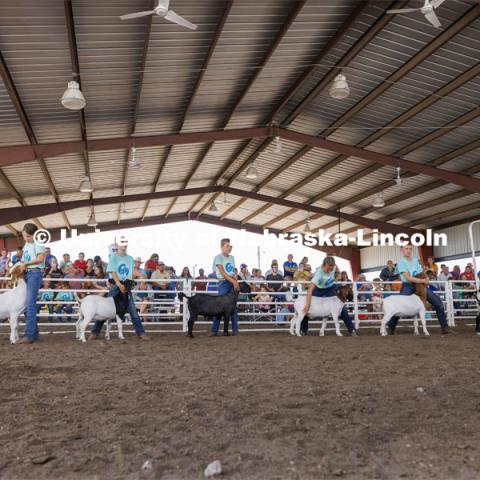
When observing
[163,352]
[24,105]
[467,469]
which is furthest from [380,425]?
[24,105]

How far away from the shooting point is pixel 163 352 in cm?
654

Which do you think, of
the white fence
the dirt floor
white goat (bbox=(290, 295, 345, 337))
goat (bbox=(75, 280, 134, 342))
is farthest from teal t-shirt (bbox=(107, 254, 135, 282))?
white goat (bbox=(290, 295, 345, 337))

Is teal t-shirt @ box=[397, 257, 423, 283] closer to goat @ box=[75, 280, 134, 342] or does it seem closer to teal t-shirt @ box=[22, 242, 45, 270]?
goat @ box=[75, 280, 134, 342]

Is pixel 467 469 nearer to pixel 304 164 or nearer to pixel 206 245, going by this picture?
pixel 304 164

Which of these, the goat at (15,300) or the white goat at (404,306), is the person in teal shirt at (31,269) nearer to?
the goat at (15,300)

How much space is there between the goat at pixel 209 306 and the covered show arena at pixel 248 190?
17.1 inches

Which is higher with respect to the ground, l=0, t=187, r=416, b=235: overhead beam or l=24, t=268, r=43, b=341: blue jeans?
l=0, t=187, r=416, b=235: overhead beam

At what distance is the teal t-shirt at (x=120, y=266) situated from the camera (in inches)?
333

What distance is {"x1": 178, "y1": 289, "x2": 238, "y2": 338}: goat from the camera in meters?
8.98

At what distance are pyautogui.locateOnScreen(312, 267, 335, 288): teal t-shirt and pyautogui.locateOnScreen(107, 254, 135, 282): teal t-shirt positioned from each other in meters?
3.30

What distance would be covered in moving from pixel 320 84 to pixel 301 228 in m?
19.5

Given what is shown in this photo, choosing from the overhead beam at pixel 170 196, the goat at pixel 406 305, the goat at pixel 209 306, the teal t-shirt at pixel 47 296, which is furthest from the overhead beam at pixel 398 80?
the overhead beam at pixel 170 196

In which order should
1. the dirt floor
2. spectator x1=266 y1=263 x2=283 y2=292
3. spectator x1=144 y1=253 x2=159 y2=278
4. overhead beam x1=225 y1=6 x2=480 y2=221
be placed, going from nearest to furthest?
1. the dirt floor
2. overhead beam x1=225 y1=6 x2=480 y2=221
3. spectator x1=266 y1=263 x2=283 y2=292
4. spectator x1=144 y1=253 x2=159 y2=278

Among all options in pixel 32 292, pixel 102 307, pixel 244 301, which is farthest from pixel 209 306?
pixel 244 301
